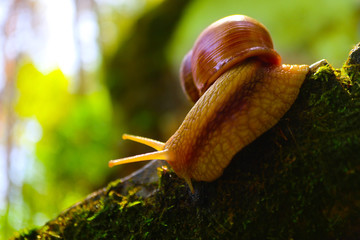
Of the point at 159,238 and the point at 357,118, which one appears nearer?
the point at 357,118

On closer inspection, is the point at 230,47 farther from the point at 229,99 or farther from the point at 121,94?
the point at 121,94

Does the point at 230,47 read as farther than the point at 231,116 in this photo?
Yes

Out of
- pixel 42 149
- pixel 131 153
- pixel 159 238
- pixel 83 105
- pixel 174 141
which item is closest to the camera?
pixel 159 238

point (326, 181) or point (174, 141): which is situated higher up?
point (174, 141)

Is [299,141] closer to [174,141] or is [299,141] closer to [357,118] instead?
[357,118]

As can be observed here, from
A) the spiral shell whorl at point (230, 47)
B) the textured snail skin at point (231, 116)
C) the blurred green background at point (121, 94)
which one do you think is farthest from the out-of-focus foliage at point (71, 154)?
the textured snail skin at point (231, 116)

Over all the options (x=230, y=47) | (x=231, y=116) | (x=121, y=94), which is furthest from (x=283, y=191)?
(x=121, y=94)

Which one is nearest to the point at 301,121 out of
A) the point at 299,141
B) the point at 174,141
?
the point at 299,141

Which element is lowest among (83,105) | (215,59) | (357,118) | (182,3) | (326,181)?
(326,181)
